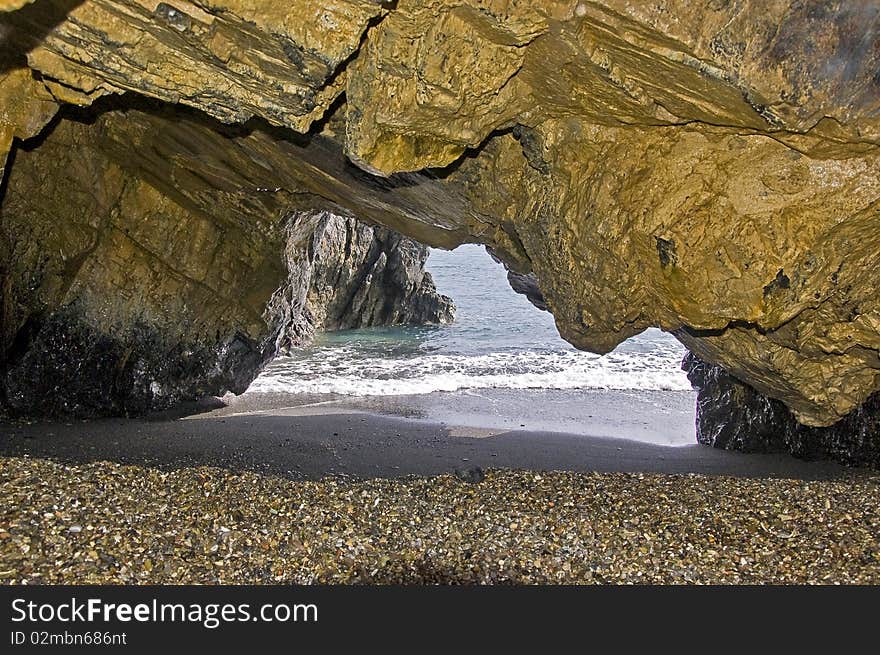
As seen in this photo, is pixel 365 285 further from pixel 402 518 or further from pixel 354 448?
pixel 402 518

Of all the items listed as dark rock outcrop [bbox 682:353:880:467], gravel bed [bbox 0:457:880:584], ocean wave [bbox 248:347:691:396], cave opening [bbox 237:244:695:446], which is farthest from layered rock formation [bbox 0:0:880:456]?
ocean wave [bbox 248:347:691:396]

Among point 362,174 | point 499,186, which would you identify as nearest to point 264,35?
point 499,186

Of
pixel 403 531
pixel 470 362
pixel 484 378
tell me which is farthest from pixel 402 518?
A: pixel 470 362

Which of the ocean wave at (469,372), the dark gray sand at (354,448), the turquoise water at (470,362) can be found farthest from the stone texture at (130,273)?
the turquoise water at (470,362)

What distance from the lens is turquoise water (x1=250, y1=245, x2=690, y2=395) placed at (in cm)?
1748

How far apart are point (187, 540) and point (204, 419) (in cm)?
686

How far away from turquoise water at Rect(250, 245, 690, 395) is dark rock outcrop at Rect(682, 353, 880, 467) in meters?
4.32

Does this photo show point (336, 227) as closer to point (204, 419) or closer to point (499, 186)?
point (204, 419)

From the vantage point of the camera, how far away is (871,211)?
6145 mm

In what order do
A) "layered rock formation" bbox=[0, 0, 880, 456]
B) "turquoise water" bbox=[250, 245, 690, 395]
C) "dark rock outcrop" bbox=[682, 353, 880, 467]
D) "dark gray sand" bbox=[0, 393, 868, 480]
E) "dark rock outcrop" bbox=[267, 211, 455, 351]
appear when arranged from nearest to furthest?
1. "layered rock formation" bbox=[0, 0, 880, 456]
2. "dark gray sand" bbox=[0, 393, 868, 480]
3. "dark rock outcrop" bbox=[682, 353, 880, 467]
4. "turquoise water" bbox=[250, 245, 690, 395]
5. "dark rock outcrop" bbox=[267, 211, 455, 351]

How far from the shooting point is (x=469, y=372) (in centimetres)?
1894

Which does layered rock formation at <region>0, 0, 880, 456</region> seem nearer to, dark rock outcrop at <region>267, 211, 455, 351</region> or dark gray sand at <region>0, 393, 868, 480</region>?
dark gray sand at <region>0, 393, 868, 480</region>

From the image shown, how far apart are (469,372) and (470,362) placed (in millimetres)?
1195

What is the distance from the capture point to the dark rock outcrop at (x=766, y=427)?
989cm
